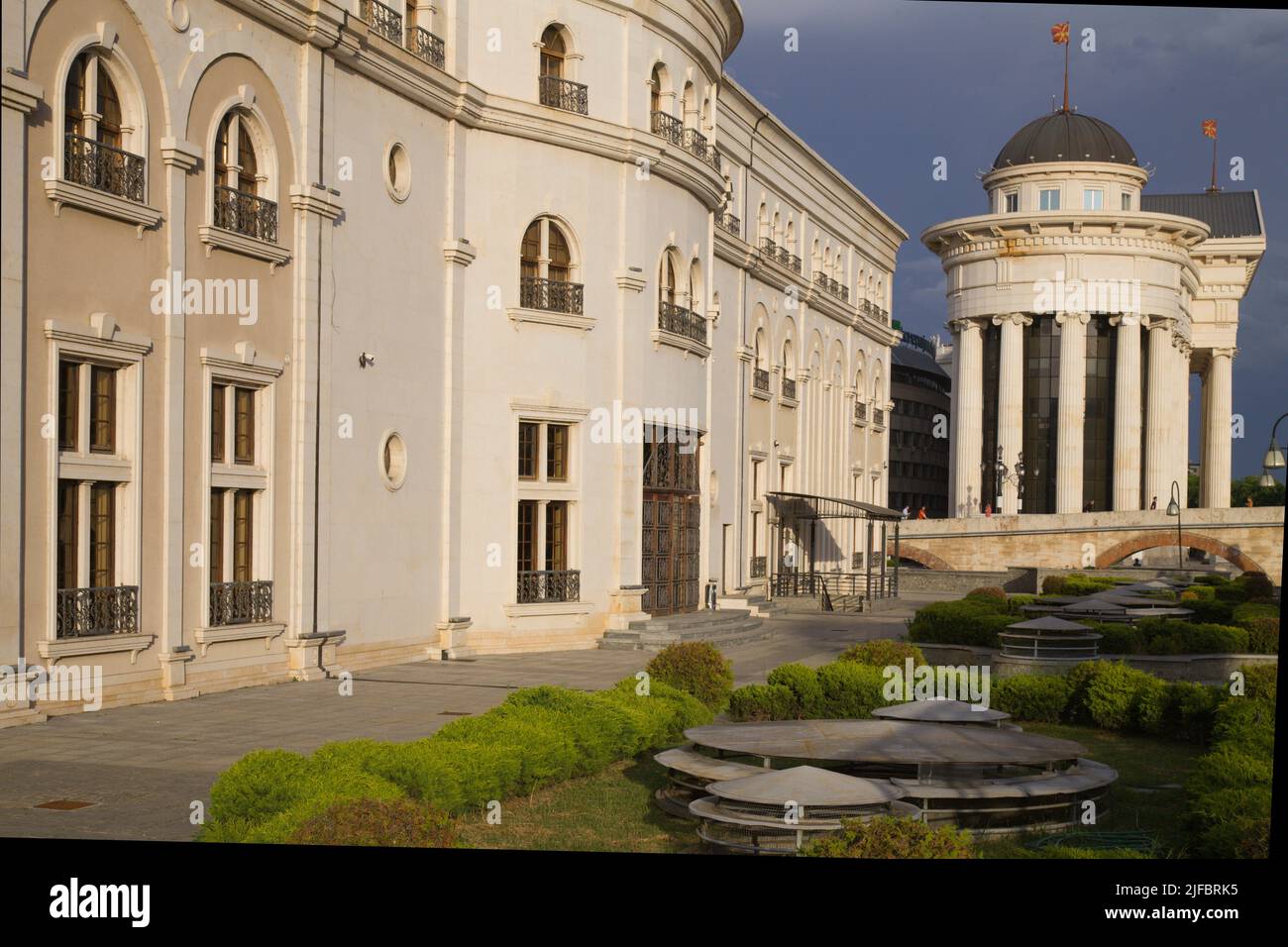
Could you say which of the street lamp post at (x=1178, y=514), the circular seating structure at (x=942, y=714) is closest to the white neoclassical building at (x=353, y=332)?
the circular seating structure at (x=942, y=714)

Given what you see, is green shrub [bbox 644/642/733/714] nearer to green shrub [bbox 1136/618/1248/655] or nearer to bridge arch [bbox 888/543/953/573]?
green shrub [bbox 1136/618/1248/655]

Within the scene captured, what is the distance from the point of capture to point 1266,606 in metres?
32.4

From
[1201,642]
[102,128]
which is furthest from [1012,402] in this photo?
[102,128]

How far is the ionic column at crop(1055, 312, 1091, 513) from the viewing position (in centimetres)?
8606

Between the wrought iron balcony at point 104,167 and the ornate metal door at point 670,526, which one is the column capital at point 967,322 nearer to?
the ornate metal door at point 670,526

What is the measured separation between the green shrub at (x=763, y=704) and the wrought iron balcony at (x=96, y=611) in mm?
8150

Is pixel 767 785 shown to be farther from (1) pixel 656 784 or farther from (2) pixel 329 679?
(2) pixel 329 679

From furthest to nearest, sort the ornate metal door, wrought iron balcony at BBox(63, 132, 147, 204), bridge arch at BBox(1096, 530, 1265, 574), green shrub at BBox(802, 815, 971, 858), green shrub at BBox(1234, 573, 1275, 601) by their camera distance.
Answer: bridge arch at BBox(1096, 530, 1265, 574)
green shrub at BBox(1234, 573, 1275, 601)
the ornate metal door
wrought iron balcony at BBox(63, 132, 147, 204)
green shrub at BBox(802, 815, 971, 858)

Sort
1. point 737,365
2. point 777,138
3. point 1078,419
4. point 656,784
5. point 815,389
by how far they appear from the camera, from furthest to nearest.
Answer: point 1078,419
point 815,389
point 777,138
point 737,365
point 656,784

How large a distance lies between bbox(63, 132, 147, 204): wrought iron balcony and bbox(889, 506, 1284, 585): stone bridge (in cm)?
5435

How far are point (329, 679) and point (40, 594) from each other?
6.56 m

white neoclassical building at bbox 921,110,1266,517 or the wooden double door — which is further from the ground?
white neoclassical building at bbox 921,110,1266,517

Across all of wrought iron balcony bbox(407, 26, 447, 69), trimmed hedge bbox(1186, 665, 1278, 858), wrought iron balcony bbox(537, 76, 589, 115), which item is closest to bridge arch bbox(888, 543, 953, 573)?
wrought iron balcony bbox(537, 76, 589, 115)
